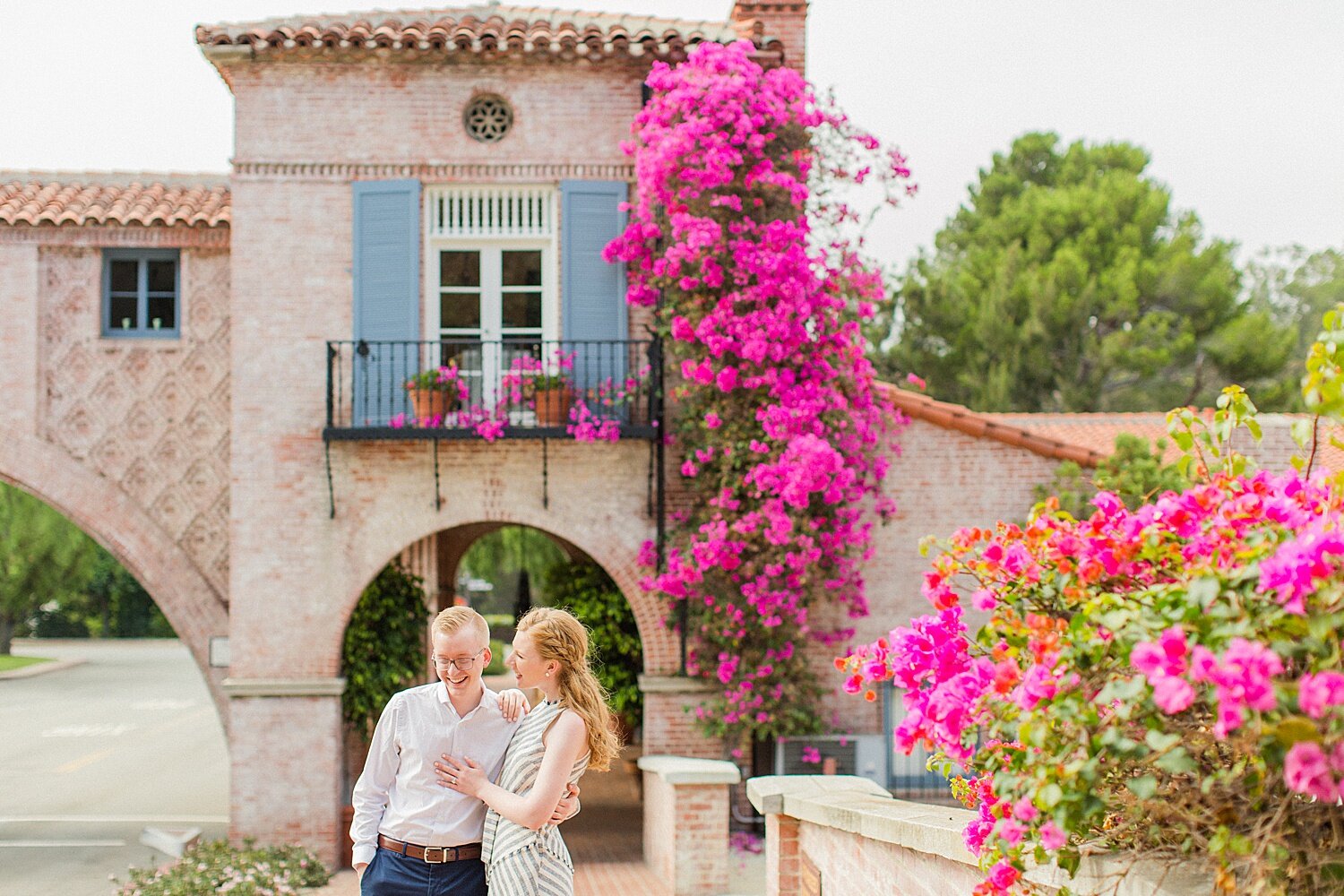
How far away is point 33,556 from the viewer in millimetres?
32750

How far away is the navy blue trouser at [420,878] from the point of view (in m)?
4.35

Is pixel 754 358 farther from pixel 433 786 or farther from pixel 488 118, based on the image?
pixel 433 786

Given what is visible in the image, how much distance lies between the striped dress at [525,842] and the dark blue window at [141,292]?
31.3 ft

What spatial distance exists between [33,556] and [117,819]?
20984mm

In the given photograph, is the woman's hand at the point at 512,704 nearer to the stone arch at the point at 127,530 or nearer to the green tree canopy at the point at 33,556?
the stone arch at the point at 127,530

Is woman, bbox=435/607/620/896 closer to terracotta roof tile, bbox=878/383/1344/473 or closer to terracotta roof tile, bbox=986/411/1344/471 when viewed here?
terracotta roof tile, bbox=878/383/1344/473

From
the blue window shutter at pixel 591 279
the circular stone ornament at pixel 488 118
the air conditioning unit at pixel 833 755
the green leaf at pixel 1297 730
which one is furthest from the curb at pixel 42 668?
the green leaf at pixel 1297 730

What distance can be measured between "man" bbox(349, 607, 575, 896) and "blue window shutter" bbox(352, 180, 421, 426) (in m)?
7.34

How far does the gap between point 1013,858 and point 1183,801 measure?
46 centimetres

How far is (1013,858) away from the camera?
126 inches

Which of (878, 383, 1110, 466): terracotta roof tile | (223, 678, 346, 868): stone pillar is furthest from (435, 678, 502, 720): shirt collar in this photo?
(878, 383, 1110, 466): terracotta roof tile

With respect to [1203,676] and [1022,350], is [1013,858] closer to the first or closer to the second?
[1203,676]

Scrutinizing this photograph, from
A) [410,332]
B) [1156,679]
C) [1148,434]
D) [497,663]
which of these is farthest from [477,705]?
[497,663]

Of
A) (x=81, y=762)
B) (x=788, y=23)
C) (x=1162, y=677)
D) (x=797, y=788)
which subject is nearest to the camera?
(x=1162, y=677)
